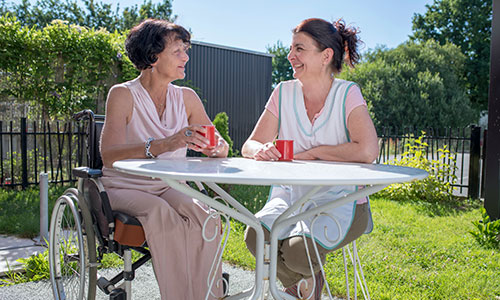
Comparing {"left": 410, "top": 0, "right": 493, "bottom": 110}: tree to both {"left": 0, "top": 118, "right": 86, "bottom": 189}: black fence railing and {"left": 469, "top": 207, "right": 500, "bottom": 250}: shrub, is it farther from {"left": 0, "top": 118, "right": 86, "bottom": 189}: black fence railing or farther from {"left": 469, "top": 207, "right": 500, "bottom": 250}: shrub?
{"left": 469, "top": 207, "right": 500, "bottom": 250}: shrub

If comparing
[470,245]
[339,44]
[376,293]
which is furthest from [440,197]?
[339,44]

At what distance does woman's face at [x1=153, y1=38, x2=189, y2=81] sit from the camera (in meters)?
2.29

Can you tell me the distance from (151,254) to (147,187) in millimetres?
405

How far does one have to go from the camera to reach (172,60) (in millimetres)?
2295

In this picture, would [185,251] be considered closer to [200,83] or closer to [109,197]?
[109,197]

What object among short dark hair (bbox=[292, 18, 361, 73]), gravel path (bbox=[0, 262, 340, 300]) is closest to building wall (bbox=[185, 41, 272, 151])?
gravel path (bbox=[0, 262, 340, 300])

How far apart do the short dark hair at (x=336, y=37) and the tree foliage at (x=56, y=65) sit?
5.88 metres

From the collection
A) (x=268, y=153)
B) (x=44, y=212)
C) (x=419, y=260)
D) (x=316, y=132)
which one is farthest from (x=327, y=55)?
(x=44, y=212)

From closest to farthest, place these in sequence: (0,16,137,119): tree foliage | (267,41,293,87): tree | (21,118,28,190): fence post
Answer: (21,118,28,190): fence post → (0,16,137,119): tree foliage → (267,41,293,87): tree

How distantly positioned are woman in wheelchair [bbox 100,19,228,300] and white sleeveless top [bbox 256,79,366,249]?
33 cm

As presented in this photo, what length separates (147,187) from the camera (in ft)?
7.10

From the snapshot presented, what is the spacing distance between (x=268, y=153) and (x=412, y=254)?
2.29m

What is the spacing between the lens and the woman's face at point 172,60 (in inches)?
90.4

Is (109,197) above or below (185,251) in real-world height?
above
